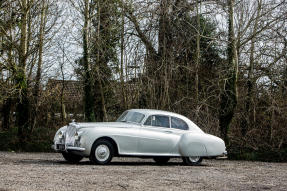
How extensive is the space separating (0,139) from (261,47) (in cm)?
1211

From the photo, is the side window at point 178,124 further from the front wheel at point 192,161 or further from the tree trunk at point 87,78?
the tree trunk at point 87,78

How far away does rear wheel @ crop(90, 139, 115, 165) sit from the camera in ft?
40.6

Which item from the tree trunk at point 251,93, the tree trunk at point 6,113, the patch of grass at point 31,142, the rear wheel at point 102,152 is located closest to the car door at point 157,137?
the rear wheel at point 102,152

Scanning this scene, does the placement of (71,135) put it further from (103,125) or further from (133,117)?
(133,117)

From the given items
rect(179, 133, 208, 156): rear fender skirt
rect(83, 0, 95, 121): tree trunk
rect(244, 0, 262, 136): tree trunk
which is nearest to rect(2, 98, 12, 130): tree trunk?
rect(83, 0, 95, 121): tree trunk

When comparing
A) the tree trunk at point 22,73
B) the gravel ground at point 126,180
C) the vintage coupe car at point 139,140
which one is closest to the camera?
the gravel ground at point 126,180

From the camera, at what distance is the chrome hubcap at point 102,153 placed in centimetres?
1243

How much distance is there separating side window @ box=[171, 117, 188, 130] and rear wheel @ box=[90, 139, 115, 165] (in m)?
2.16

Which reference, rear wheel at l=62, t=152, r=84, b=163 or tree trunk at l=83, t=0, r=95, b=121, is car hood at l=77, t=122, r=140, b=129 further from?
tree trunk at l=83, t=0, r=95, b=121

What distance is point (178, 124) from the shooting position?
45.7ft

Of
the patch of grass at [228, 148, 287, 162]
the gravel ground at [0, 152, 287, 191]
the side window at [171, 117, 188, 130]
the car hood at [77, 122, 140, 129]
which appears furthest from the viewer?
the patch of grass at [228, 148, 287, 162]

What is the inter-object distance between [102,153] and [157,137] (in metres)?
1.70

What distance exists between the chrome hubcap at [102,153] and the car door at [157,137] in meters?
0.95

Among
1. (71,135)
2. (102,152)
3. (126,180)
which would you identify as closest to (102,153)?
(102,152)
